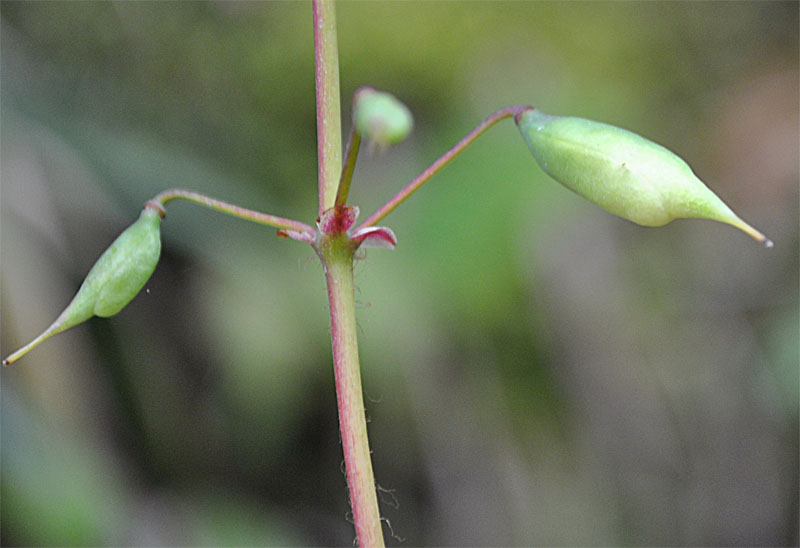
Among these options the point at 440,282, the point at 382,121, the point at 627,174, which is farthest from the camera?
the point at 440,282

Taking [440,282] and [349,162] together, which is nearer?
[349,162]

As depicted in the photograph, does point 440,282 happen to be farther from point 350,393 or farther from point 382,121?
point 382,121

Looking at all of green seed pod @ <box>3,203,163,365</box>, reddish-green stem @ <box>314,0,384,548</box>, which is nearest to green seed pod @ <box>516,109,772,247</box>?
reddish-green stem @ <box>314,0,384,548</box>

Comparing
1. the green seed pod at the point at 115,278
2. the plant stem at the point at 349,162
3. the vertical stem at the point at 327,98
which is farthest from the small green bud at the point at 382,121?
the green seed pod at the point at 115,278

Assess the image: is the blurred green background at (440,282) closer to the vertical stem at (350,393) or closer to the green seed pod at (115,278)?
the green seed pod at (115,278)

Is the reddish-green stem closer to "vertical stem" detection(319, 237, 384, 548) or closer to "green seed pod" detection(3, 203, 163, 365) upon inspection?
"vertical stem" detection(319, 237, 384, 548)

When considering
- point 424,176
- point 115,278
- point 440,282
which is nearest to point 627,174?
point 424,176

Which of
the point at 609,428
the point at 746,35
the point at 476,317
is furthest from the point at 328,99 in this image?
the point at 746,35
